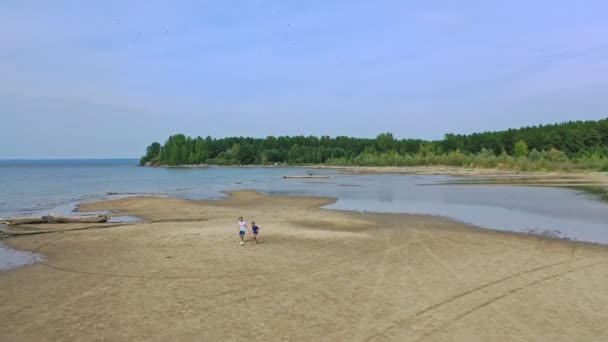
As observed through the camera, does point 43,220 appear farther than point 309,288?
Yes

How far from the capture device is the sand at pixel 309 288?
946cm

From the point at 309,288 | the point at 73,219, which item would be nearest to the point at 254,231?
the point at 309,288

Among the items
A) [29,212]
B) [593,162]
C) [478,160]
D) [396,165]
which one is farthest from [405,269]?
[396,165]

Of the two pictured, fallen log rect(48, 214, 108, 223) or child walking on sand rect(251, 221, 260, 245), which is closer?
child walking on sand rect(251, 221, 260, 245)

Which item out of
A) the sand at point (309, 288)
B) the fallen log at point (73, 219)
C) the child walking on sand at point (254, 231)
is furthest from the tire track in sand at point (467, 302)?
the fallen log at point (73, 219)

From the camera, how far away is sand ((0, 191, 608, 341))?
31.0 feet

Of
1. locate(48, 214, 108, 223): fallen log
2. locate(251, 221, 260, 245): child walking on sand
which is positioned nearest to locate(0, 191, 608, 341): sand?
locate(251, 221, 260, 245): child walking on sand

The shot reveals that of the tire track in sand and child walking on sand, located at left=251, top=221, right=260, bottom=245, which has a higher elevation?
child walking on sand, located at left=251, top=221, right=260, bottom=245

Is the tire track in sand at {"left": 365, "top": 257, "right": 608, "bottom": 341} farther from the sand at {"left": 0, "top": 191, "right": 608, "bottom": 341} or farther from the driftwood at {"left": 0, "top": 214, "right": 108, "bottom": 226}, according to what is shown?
the driftwood at {"left": 0, "top": 214, "right": 108, "bottom": 226}

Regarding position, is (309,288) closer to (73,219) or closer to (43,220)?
(73,219)

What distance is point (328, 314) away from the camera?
33.9ft

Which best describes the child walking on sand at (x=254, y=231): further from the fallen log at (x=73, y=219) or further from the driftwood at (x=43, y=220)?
the driftwood at (x=43, y=220)

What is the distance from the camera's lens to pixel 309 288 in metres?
12.5

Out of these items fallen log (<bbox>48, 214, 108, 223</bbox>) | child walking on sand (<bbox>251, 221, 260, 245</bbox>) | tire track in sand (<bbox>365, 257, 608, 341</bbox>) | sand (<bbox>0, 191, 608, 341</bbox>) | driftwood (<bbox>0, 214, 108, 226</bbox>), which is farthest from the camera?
fallen log (<bbox>48, 214, 108, 223</bbox>)
